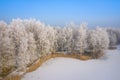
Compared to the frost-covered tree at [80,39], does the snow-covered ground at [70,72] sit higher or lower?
lower

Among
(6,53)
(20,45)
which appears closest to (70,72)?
(20,45)

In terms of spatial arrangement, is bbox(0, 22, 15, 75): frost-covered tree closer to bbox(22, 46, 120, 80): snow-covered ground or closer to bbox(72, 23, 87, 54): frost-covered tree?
bbox(22, 46, 120, 80): snow-covered ground

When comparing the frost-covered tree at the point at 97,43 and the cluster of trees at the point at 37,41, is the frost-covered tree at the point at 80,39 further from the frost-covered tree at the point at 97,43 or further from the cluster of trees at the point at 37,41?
the frost-covered tree at the point at 97,43

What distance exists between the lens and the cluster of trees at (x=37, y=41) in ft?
110

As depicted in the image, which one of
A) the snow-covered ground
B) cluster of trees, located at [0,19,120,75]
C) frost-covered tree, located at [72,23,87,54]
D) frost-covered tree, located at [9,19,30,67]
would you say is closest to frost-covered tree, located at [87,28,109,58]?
cluster of trees, located at [0,19,120,75]

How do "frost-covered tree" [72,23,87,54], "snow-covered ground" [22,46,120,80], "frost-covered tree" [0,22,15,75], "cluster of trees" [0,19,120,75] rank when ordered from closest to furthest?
"snow-covered ground" [22,46,120,80] → "frost-covered tree" [0,22,15,75] → "cluster of trees" [0,19,120,75] → "frost-covered tree" [72,23,87,54]

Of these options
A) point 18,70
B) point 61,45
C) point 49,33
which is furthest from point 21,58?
point 61,45

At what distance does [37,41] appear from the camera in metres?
44.2

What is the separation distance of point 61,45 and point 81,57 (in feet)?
29.2

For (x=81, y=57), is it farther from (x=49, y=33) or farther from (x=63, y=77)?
(x=63, y=77)

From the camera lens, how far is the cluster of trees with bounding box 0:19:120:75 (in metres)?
33.5

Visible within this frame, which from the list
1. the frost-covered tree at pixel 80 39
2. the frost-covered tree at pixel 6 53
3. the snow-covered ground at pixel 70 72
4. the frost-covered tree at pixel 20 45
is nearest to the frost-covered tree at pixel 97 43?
the frost-covered tree at pixel 80 39

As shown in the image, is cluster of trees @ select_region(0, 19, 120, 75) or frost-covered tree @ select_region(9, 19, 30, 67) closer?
frost-covered tree @ select_region(9, 19, 30, 67)

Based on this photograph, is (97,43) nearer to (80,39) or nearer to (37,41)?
(80,39)
